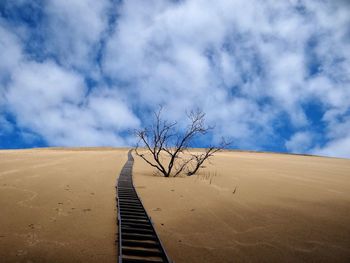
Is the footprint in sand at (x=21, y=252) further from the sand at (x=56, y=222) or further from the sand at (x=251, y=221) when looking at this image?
the sand at (x=251, y=221)

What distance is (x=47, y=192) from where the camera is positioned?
1202 cm

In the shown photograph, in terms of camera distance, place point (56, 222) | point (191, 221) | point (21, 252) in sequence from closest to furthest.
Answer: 1. point (21, 252)
2. point (56, 222)
3. point (191, 221)

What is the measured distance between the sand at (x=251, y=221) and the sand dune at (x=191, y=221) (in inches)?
0.8

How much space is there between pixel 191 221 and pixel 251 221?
1468 mm

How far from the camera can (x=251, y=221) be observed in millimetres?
8945

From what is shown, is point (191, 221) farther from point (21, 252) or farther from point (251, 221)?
point (21, 252)

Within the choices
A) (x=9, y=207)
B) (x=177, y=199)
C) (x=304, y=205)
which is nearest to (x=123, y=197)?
(x=177, y=199)

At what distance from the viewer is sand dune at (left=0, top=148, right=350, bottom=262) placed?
6.60m

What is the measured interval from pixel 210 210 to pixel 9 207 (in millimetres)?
5315

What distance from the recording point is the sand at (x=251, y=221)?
6.73 m

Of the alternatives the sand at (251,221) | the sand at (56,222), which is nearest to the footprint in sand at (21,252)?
the sand at (56,222)

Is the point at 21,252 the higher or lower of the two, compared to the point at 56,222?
lower

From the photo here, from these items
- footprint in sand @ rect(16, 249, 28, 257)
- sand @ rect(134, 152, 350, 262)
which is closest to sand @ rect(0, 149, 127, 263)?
footprint in sand @ rect(16, 249, 28, 257)

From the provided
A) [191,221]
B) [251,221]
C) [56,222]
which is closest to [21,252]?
[56,222]
